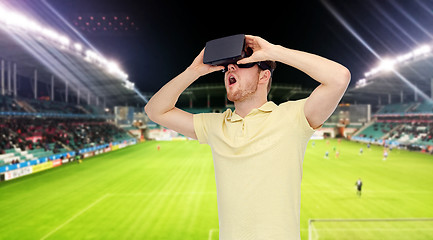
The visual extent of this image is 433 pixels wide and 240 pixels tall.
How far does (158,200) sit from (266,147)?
43.3 feet

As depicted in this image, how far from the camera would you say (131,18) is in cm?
2728

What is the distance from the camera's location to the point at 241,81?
4.85ft

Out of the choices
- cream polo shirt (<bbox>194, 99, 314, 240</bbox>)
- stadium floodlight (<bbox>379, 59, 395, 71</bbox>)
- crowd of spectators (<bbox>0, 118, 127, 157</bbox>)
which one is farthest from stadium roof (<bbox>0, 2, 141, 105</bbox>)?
stadium floodlight (<bbox>379, 59, 395, 71</bbox>)

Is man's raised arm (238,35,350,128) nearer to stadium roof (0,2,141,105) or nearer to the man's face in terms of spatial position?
the man's face

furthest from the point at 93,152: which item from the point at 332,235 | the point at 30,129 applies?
the point at 332,235

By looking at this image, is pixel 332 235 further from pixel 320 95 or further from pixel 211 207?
pixel 211 207

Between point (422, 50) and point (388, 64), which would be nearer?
point (422, 50)

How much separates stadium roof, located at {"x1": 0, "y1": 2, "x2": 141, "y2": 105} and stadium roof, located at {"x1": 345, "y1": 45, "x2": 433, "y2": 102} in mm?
37570

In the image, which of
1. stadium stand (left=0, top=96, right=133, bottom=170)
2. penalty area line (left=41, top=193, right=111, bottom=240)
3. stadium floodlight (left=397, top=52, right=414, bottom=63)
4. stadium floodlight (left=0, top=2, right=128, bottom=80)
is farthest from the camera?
stadium floodlight (left=397, top=52, right=414, bottom=63)

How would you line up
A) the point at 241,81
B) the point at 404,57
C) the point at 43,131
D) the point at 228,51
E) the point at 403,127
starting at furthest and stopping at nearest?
the point at 403,127
the point at 404,57
the point at 43,131
the point at 241,81
the point at 228,51

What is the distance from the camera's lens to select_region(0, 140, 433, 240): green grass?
33.2 feet

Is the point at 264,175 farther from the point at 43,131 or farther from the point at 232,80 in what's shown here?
the point at 43,131

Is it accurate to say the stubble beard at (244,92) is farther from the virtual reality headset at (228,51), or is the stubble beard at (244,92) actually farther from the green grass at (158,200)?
the green grass at (158,200)

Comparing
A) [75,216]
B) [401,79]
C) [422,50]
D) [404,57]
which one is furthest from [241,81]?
[401,79]
